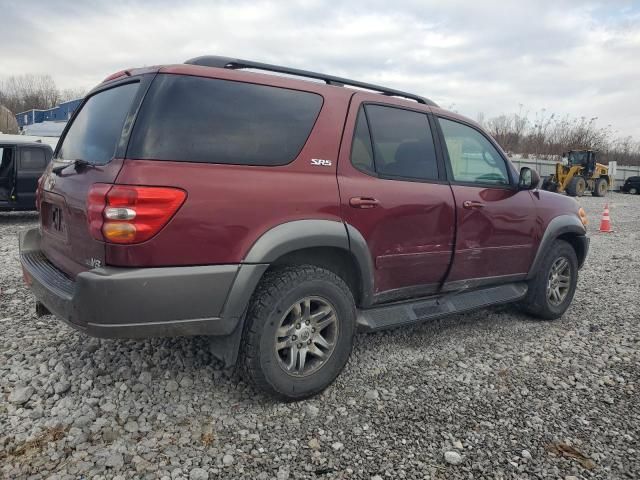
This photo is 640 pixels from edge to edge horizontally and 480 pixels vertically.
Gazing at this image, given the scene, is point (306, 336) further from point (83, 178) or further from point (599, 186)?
point (599, 186)

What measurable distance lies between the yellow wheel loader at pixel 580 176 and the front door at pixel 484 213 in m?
22.7

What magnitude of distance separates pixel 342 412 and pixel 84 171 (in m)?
1.91

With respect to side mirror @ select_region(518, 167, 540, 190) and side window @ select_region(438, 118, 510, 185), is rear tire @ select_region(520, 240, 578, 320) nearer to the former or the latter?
side mirror @ select_region(518, 167, 540, 190)

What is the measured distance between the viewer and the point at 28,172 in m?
9.87

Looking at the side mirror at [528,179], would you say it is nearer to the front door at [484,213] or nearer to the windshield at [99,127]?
the front door at [484,213]

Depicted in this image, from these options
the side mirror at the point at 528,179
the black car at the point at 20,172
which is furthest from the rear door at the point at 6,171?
the side mirror at the point at 528,179

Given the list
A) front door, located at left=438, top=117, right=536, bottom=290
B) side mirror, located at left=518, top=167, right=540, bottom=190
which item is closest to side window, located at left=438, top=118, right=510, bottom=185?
front door, located at left=438, top=117, right=536, bottom=290

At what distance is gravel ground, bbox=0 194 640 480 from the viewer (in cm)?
228

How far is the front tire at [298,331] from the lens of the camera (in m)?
2.60

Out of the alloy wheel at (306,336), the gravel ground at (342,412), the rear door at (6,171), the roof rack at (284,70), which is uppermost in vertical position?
the roof rack at (284,70)

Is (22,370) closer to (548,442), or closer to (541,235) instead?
(548,442)

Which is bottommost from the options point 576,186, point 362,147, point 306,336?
point 306,336

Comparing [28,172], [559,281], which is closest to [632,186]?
[559,281]

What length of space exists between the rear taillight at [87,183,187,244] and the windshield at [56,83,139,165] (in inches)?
12.0
